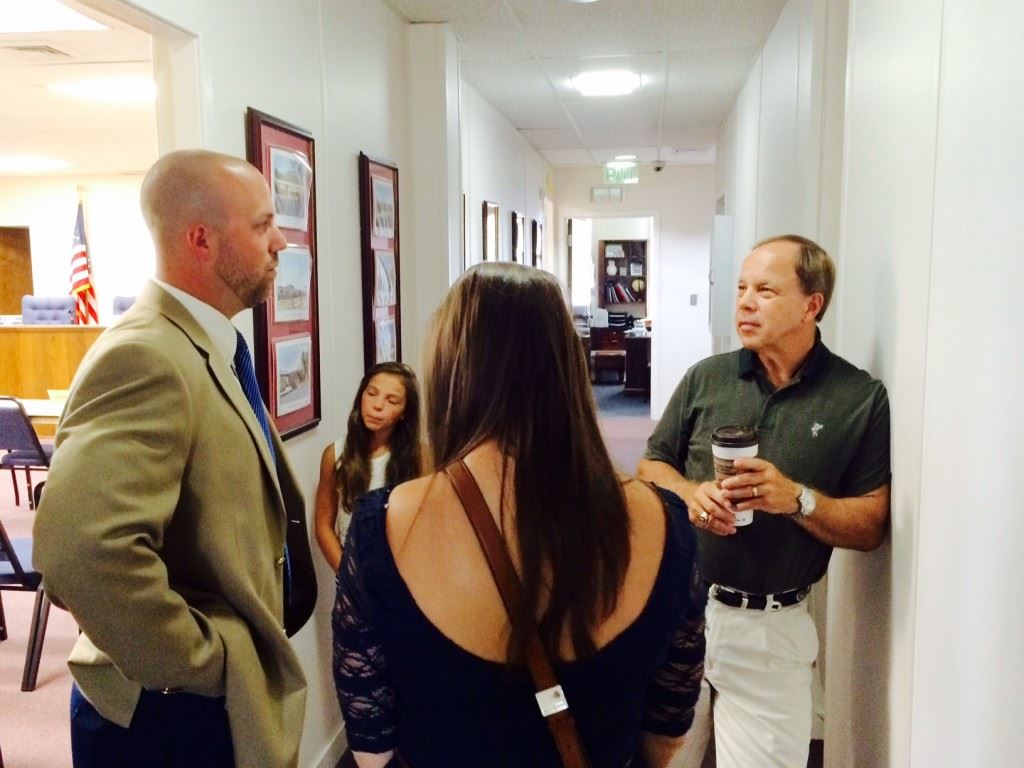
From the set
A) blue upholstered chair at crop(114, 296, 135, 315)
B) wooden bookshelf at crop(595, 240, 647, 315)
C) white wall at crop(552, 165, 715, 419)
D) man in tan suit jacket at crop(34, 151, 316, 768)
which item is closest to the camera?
man in tan suit jacket at crop(34, 151, 316, 768)

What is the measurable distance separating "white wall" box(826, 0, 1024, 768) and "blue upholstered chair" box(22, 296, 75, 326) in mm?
10104

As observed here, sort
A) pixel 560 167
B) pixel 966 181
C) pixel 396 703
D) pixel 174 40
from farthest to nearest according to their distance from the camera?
1. pixel 560 167
2. pixel 174 40
3. pixel 966 181
4. pixel 396 703

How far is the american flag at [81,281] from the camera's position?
9.99m

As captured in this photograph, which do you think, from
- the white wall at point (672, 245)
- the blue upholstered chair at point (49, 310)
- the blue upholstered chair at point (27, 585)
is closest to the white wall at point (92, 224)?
the blue upholstered chair at point (49, 310)

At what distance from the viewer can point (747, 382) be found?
6.36ft

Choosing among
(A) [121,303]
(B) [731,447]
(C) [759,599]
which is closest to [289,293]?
(B) [731,447]

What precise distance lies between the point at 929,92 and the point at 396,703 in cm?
132

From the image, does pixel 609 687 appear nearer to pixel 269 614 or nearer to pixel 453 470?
pixel 453 470

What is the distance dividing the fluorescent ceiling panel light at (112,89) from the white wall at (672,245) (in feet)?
17.9

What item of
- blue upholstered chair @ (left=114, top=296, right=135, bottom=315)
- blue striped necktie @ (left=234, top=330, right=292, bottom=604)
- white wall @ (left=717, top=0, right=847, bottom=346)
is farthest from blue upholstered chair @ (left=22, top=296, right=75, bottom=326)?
blue striped necktie @ (left=234, top=330, right=292, bottom=604)

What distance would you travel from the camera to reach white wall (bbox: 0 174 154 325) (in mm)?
10547

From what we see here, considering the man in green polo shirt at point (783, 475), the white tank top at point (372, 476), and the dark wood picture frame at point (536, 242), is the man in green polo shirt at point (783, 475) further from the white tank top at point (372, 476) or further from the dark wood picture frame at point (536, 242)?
the dark wood picture frame at point (536, 242)

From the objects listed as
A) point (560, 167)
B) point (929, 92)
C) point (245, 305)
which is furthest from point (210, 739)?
point (560, 167)

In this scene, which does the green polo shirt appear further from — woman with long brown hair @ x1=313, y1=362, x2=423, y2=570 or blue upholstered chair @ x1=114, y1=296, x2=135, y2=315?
blue upholstered chair @ x1=114, y1=296, x2=135, y2=315
